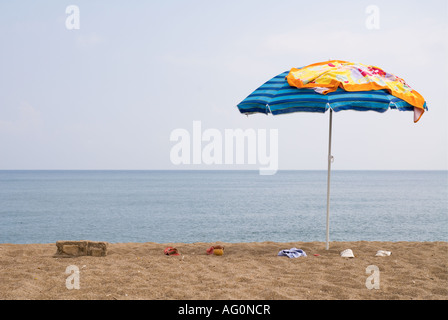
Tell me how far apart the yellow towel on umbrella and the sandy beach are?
245 cm

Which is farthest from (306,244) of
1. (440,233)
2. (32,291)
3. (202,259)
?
(440,233)

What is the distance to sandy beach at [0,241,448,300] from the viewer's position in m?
4.61

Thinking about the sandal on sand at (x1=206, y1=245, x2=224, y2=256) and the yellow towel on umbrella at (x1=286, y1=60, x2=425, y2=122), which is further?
the sandal on sand at (x1=206, y1=245, x2=224, y2=256)

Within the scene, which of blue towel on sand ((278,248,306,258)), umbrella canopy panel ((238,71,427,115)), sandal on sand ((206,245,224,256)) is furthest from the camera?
sandal on sand ((206,245,224,256))

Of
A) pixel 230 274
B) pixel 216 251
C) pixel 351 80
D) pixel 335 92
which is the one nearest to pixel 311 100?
pixel 335 92

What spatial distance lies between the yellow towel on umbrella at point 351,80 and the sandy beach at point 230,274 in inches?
96.6

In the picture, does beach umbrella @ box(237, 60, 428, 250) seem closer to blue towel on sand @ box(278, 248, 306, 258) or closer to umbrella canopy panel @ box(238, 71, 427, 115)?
umbrella canopy panel @ box(238, 71, 427, 115)

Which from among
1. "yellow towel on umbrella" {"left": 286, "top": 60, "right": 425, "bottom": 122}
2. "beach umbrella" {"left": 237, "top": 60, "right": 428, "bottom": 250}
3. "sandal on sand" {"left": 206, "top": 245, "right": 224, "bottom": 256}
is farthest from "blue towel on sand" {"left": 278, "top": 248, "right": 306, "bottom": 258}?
"yellow towel on umbrella" {"left": 286, "top": 60, "right": 425, "bottom": 122}

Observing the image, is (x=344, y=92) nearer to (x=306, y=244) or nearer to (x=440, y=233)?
(x=306, y=244)

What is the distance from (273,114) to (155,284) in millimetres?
3071

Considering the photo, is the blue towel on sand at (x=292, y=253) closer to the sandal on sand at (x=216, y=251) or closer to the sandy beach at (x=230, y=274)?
the sandy beach at (x=230, y=274)

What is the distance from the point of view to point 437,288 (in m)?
4.91

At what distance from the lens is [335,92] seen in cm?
613

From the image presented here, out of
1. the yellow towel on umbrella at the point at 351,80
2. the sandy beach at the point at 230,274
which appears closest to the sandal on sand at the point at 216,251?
the sandy beach at the point at 230,274
